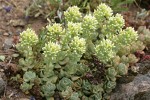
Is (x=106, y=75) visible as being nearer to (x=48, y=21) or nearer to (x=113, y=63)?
(x=113, y=63)

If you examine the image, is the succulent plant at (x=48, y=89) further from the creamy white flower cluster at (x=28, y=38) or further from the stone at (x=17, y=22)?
the stone at (x=17, y=22)

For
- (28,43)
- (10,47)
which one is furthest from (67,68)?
(10,47)

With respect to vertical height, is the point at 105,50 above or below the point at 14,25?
below

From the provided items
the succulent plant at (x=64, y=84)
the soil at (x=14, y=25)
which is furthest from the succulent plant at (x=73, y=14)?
the soil at (x=14, y=25)

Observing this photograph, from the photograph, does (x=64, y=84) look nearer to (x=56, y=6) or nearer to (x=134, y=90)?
(x=134, y=90)

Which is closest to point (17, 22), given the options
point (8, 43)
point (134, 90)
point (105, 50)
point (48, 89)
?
point (8, 43)
